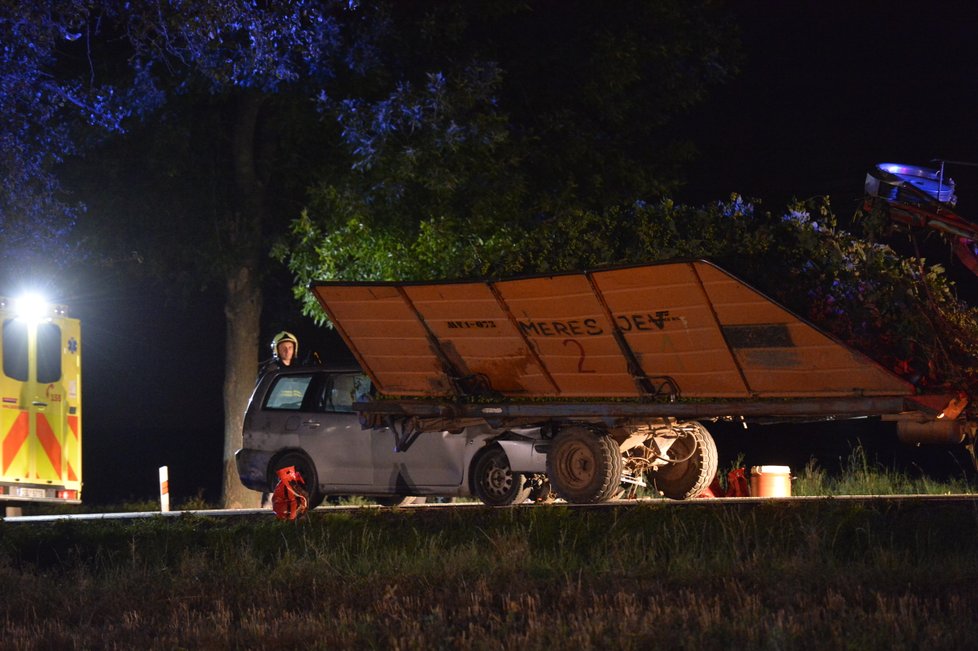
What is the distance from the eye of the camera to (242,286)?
879 inches

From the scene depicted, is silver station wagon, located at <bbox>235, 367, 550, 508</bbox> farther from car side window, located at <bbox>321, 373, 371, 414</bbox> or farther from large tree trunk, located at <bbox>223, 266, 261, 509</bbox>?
large tree trunk, located at <bbox>223, 266, 261, 509</bbox>

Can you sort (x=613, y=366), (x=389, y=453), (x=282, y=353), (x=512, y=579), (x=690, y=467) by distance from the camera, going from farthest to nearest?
1. (x=282, y=353)
2. (x=389, y=453)
3. (x=690, y=467)
4. (x=613, y=366)
5. (x=512, y=579)

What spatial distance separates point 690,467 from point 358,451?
11.4 feet

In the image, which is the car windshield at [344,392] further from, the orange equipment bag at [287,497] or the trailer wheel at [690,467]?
the trailer wheel at [690,467]

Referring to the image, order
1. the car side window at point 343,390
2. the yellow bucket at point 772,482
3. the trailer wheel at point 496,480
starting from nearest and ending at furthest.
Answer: the trailer wheel at point 496,480
the yellow bucket at point 772,482
the car side window at point 343,390

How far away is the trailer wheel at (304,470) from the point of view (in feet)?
53.1

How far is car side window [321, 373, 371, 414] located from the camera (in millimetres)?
16266

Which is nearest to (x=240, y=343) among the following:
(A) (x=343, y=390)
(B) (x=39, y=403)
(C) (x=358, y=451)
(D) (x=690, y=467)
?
(B) (x=39, y=403)

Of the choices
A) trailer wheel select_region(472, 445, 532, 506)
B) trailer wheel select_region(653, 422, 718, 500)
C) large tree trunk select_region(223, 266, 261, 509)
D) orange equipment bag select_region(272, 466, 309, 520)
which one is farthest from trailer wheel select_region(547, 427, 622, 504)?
large tree trunk select_region(223, 266, 261, 509)

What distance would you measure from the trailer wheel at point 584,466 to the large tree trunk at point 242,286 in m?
8.71

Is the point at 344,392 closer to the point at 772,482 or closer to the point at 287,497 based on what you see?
the point at 287,497

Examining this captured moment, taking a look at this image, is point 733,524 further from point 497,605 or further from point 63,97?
point 63,97

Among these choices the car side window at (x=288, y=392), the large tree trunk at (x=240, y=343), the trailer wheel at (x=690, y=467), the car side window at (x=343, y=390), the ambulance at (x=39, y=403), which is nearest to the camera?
the trailer wheel at (x=690, y=467)

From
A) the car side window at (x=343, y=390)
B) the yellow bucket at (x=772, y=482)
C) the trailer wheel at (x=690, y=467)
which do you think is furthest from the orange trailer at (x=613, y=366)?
the yellow bucket at (x=772, y=482)
